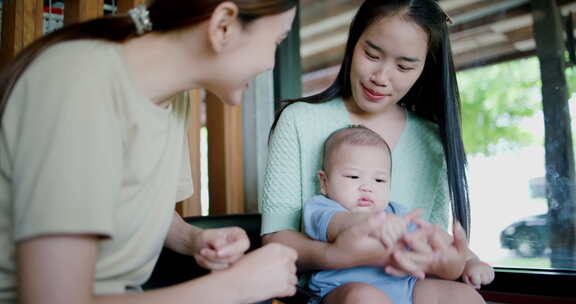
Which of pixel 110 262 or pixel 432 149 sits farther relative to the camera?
pixel 432 149

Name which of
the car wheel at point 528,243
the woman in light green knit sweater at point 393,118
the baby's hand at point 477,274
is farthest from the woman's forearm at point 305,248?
the car wheel at point 528,243

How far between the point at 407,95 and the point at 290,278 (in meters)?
0.87

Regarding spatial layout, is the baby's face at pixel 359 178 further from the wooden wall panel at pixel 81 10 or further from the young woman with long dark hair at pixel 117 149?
the wooden wall panel at pixel 81 10

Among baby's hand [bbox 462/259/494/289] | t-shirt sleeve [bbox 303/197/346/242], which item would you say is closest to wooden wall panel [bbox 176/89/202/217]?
t-shirt sleeve [bbox 303/197/346/242]

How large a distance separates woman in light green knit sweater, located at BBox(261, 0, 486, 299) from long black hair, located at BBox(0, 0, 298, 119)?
20.6 inches

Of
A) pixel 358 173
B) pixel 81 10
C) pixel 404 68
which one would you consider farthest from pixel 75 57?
pixel 81 10

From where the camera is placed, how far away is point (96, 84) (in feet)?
2.32

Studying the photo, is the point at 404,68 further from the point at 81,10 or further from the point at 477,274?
the point at 81,10

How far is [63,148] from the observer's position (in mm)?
644

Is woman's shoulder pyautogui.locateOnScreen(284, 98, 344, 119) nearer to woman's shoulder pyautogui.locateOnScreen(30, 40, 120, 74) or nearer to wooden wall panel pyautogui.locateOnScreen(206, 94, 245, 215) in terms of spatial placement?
woman's shoulder pyautogui.locateOnScreen(30, 40, 120, 74)

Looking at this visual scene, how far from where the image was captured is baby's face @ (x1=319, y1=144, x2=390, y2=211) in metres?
1.21

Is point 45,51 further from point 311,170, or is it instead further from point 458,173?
point 458,173

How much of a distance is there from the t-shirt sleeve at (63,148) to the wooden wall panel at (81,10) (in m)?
1.37

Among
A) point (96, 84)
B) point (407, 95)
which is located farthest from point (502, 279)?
point (96, 84)
